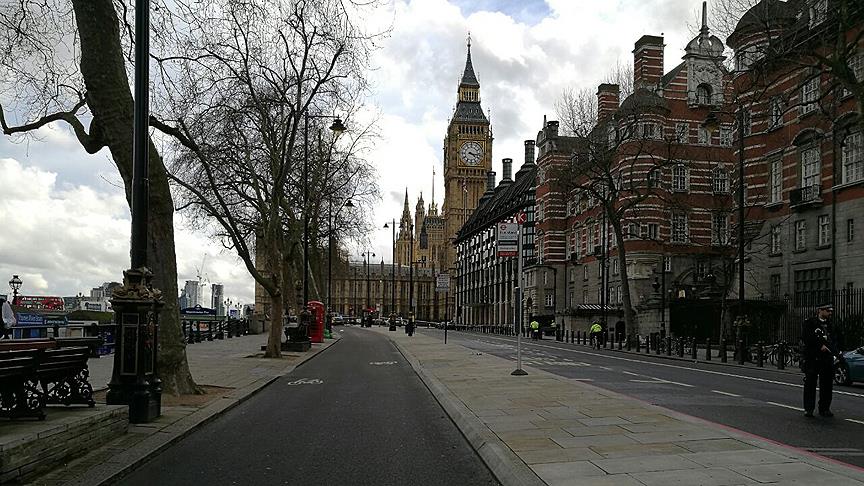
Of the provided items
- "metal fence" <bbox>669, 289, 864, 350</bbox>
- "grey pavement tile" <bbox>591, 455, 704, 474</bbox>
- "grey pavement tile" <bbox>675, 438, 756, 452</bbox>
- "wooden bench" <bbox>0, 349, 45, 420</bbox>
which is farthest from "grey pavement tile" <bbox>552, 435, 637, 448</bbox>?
"metal fence" <bbox>669, 289, 864, 350</bbox>

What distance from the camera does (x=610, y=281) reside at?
67000mm

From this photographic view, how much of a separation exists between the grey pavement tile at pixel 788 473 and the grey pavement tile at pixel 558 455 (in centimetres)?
151

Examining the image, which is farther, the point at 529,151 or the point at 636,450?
the point at 529,151

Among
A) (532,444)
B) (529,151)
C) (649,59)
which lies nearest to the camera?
(532,444)

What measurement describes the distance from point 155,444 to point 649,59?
5650 centimetres

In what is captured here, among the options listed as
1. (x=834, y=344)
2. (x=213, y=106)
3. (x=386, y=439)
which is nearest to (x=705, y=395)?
(x=834, y=344)

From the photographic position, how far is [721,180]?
59.1 m

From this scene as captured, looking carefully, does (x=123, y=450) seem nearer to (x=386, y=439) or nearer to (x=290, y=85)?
(x=386, y=439)

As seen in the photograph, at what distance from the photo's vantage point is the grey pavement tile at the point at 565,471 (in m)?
7.32

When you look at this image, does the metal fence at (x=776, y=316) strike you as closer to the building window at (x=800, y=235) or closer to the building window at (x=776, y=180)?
the building window at (x=800, y=235)

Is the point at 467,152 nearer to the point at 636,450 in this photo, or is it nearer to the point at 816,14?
the point at 816,14

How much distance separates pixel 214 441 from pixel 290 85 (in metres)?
18.4

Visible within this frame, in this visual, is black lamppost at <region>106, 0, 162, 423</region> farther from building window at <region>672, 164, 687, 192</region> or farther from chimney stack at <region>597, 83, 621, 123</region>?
chimney stack at <region>597, 83, 621, 123</region>

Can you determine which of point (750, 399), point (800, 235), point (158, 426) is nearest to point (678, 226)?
point (800, 235)
